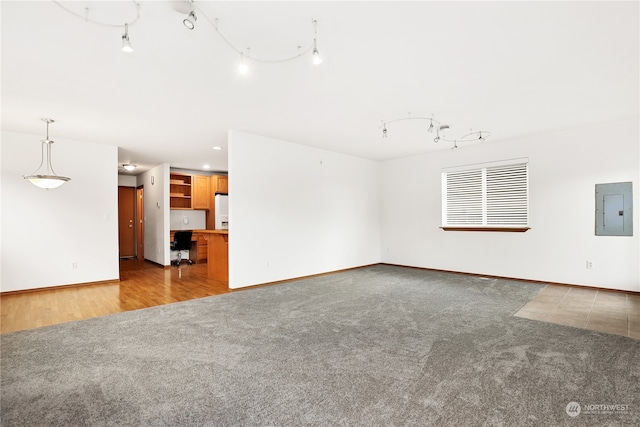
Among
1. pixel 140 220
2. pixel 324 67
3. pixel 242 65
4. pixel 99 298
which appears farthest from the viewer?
pixel 140 220

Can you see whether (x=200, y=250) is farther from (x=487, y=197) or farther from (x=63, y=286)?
(x=487, y=197)

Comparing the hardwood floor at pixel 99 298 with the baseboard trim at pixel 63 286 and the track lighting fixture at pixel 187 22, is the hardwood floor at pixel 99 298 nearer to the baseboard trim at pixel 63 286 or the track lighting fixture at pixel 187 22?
the baseboard trim at pixel 63 286

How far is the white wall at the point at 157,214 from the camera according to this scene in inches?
296

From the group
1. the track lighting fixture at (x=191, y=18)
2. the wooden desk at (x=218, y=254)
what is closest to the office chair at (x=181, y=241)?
the wooden desk at (x=218, y=254)

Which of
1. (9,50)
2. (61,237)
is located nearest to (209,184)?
(61,237)

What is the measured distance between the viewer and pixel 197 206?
8695mm

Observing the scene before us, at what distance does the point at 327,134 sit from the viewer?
526 cm

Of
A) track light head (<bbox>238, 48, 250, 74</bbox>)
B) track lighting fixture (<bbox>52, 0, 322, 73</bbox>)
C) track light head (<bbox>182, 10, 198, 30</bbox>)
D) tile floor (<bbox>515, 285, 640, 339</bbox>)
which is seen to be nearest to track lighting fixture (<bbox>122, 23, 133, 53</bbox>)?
track lighting fixture (<bbox>52, 0, 322, 73</bbox>)

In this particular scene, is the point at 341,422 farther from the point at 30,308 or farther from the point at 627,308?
the point at 30,308

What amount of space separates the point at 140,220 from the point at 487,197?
8.95m

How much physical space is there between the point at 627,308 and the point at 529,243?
1.74m

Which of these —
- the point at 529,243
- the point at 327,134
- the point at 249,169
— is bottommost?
the point at 529,243

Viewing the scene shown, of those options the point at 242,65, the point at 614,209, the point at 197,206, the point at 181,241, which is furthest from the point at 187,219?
the point at 614,209

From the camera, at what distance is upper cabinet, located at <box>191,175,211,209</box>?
8648 millimetres
